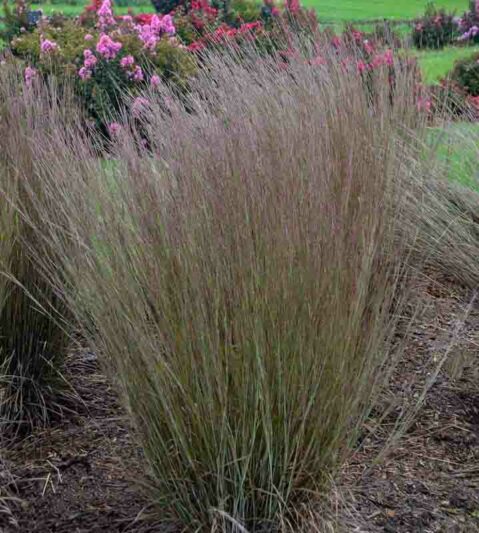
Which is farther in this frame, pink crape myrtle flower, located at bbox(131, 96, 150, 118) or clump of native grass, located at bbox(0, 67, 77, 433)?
pink crape myrtle flower, located at bbox(131, 96, 150, 118)

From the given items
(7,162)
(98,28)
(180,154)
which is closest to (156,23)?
(98,28)

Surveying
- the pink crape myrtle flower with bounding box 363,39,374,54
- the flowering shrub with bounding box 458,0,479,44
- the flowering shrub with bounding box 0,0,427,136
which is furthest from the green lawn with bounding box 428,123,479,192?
the flowering shrub with bounding box 458,0,479,44

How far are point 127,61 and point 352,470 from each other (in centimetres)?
448

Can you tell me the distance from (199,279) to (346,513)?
0.95 m

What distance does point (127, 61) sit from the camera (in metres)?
7.09

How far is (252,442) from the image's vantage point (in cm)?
262

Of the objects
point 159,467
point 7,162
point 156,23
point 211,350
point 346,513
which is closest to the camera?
point 211,350

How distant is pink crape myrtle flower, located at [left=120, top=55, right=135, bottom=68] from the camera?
7.08 meters

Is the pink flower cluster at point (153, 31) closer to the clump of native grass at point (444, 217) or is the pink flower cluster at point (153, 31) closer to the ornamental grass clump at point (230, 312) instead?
the clump of native grass at point (444, 217)

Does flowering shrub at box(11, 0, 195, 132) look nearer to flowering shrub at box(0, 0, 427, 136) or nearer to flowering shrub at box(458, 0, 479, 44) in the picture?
flowering shrub at box(0, 0, 427, 136)

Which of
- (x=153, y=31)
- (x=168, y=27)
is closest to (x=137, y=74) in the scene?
(x=153, y=31)

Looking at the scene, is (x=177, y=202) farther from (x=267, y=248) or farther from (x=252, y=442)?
(x=252, y=442)

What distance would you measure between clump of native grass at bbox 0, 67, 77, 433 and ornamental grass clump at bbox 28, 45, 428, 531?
0.49 metres

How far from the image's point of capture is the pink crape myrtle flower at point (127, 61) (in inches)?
279
